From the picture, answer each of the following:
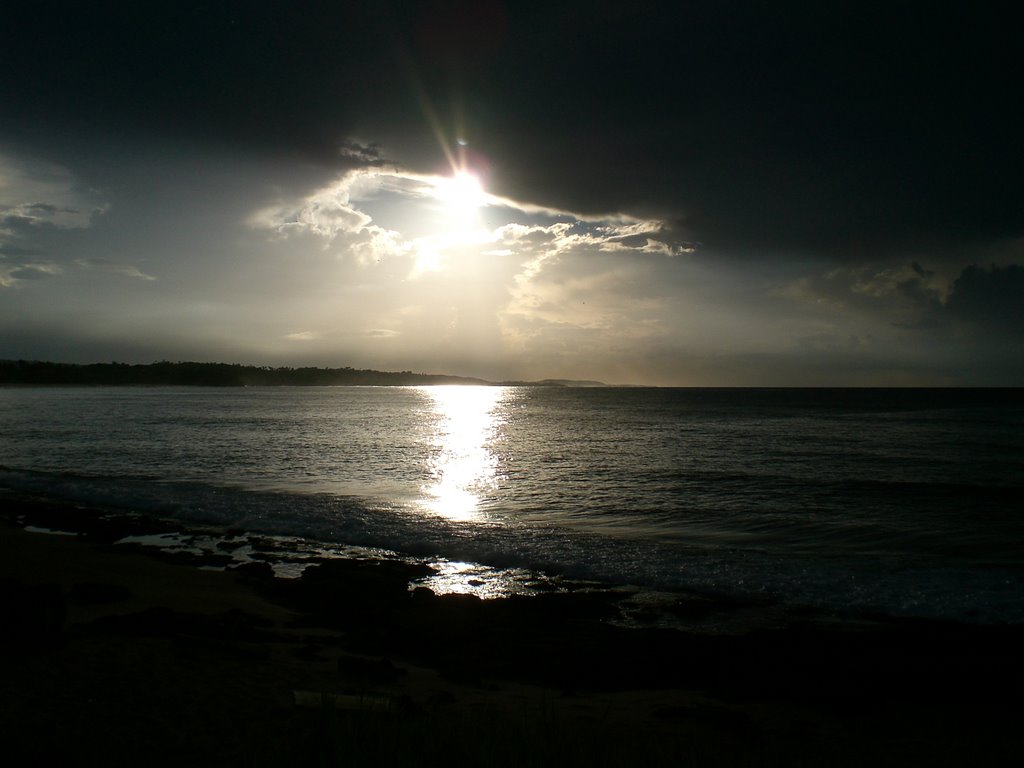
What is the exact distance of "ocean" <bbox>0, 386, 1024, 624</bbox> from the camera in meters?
15.1

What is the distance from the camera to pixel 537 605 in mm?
12875

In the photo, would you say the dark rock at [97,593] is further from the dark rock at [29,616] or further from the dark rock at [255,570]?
the dark rock at [29,616]

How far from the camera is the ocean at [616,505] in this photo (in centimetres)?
1513

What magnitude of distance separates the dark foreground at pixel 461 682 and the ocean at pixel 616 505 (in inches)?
92.4

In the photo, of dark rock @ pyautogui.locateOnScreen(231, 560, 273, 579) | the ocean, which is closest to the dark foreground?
dark rock @ pyautogui.locateOnScreen(231, 560, 273, 579)

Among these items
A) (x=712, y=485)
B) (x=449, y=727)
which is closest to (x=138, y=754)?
(x=449, y=727)

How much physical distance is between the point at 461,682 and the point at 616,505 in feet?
54.4

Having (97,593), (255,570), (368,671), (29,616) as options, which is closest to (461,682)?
(368,671)

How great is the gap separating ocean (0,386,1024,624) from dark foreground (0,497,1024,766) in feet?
7.70

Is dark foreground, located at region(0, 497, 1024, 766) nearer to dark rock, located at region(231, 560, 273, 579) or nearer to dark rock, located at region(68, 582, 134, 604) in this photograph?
dark rock, located at region(68, 582, 134, 604)

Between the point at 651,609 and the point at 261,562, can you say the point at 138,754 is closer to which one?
the point at 651,609

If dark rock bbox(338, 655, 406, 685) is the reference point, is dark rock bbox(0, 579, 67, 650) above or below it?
above

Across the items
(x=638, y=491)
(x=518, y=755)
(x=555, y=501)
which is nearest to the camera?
(x=518, y=755)

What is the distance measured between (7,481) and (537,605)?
94.5 feet
